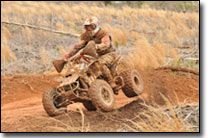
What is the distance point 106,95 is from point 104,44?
1.19 m

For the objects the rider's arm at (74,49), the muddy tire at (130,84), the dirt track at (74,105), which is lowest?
the dirt track at (74,105)

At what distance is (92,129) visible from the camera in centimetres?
631

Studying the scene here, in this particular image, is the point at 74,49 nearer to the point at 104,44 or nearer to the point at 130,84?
the point at 104,44

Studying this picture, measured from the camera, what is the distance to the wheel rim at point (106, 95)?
7.23 meters

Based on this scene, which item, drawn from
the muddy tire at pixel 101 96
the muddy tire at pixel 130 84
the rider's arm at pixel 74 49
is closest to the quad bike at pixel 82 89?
the muddy tire at pixel 101 96

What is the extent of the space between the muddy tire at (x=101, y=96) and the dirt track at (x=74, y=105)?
22cm

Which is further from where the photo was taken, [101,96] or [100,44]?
[100,44]

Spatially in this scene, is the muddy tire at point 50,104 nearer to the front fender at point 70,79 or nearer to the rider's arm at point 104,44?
the front fender at point 70,79

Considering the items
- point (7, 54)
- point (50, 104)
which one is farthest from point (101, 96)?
point (7, 54)

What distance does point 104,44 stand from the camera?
8.00m

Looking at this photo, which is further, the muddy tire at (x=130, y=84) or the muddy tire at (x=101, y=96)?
the muddy tire at (x=130, y=84)

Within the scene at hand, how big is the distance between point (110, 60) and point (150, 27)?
11.7m

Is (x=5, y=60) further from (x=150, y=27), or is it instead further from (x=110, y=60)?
(x=150, y=27)

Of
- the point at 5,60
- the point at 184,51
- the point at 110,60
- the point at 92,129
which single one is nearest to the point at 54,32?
Result: the point at 5,60
